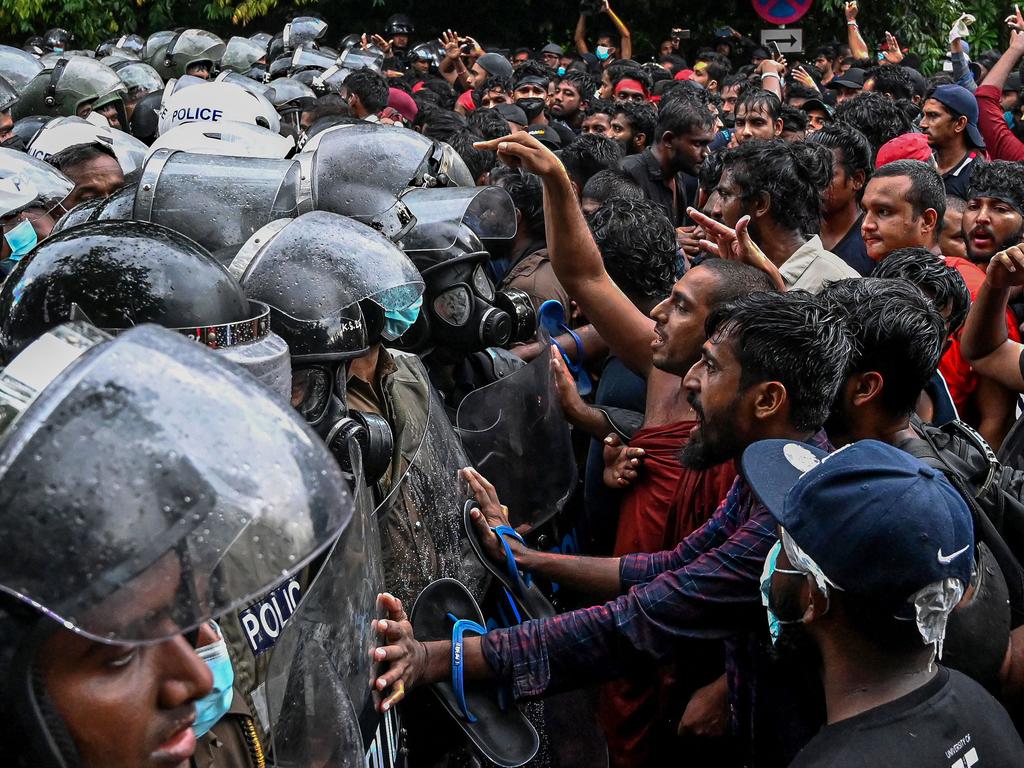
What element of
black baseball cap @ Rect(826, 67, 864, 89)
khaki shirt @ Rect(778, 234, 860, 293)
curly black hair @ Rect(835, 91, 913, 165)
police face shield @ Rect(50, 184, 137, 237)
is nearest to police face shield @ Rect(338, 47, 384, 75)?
black baseball cap @ Rect(826, 67, 864, 89)

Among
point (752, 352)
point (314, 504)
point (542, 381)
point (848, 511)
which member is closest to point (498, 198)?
point (542, 381)

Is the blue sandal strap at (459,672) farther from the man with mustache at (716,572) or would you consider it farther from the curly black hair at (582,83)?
the curly black hair at (582,83)

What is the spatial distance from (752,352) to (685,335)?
2.09 ft

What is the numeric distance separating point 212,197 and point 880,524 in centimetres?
243

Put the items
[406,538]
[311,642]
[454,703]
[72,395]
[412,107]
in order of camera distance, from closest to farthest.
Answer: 1. [72,395]
2. [311,642]
3. [454,703]
4. [406,538]
5. [412,107]

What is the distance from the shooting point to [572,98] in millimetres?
11352

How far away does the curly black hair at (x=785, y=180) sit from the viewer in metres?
4.85

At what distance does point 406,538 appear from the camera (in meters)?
2.81

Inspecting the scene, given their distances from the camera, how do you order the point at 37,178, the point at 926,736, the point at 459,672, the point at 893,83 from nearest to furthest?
the point at 926,736 < the point at 459,672 < the point at 37,178 < the point at 893,83

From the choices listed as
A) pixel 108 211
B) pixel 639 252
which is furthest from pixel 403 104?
pixel 108 211

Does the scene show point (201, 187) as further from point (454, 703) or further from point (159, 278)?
point (454, 703)

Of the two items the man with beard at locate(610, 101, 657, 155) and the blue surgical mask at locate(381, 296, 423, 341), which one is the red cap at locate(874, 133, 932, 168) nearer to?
the man with beard at locate(610, 101, 657, 155)

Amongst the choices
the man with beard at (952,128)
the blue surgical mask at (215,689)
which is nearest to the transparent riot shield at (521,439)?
the blue surgical mask at (215,689)

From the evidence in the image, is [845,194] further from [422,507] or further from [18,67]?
[18,67]
